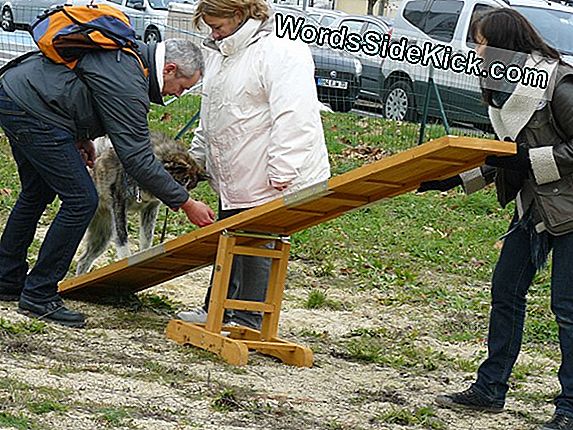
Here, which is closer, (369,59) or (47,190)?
(47,190)

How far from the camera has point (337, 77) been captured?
16.1 meters

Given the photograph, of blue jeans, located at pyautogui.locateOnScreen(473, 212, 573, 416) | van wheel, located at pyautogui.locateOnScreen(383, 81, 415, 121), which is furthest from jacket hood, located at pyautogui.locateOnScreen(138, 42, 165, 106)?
van wheel, located at pyautogui.locateOnScreen(383, 81, 415, 121)

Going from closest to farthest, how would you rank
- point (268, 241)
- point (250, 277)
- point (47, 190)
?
point (268, 241) < point (250, 277) < point (47, 190)

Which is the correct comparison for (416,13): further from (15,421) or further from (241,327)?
(15,421)

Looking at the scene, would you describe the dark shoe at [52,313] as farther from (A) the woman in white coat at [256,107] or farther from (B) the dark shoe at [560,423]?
(B) the dark shoe at [560,423]

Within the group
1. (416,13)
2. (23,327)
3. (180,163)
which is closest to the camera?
(23,327)

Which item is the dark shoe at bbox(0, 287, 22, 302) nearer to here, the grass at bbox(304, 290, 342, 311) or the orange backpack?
the orange backpack

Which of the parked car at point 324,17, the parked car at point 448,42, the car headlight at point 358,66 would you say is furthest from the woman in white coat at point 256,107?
the parked car at point 324,17

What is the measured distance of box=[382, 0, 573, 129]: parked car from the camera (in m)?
14.2

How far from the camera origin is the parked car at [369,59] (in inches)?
644

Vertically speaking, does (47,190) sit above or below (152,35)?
above

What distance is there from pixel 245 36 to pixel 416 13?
1108 centimetres

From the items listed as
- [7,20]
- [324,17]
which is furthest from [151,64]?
[324,17]

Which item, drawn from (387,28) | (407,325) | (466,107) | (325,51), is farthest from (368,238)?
(387,28)
